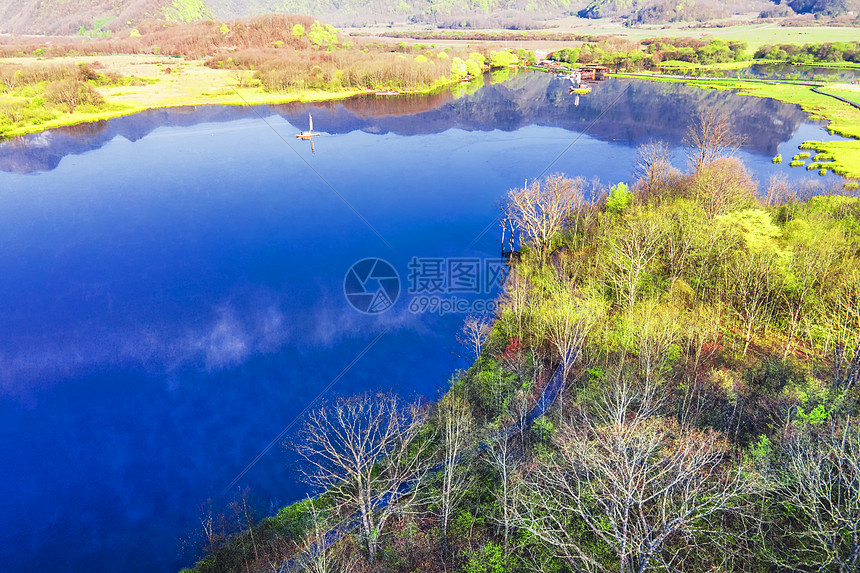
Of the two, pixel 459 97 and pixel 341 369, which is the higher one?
pixel 459 97

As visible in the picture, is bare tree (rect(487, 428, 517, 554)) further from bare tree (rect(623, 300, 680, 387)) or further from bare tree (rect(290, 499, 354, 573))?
bare tree (rect(623, 300, 680, 387))

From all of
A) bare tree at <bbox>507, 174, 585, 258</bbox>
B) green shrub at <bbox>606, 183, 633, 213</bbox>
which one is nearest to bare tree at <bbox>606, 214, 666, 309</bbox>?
green shrub at <bbox>606, 183, 633, 213</bbox>

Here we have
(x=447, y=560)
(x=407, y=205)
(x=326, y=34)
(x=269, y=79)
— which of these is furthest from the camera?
(x=326, y=34)

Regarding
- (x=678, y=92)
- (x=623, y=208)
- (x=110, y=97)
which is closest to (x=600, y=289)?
(x=623, y=208)

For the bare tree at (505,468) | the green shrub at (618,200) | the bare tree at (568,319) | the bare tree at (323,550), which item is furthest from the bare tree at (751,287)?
the bare tree at (323,550)

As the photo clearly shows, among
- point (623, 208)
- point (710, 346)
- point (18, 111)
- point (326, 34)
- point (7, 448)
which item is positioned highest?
point (326, 34)

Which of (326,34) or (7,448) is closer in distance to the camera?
(7,448)

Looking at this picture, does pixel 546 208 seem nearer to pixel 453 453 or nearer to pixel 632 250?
pixel 632 250

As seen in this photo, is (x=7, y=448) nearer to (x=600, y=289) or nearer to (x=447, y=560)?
(x=447, y=560)

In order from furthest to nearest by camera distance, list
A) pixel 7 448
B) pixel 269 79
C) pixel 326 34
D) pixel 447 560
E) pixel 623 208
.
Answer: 1. pixel 326 34
2. pixel 269 79
3. pixel 623 208
4. pixel 7 448
5. pixel 447 560
